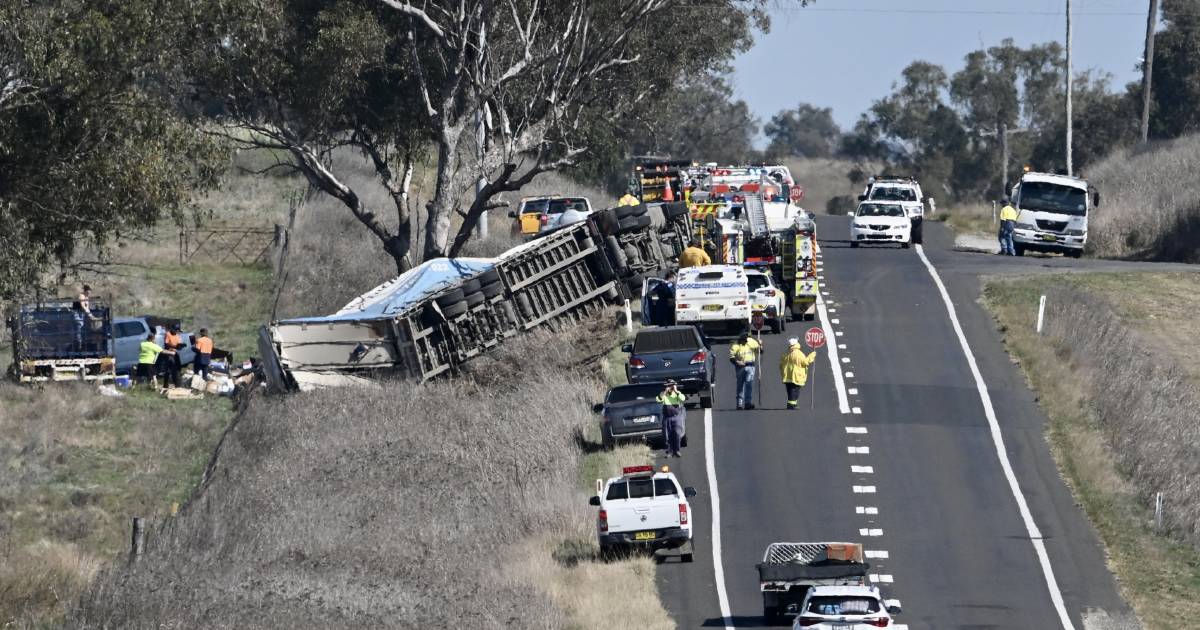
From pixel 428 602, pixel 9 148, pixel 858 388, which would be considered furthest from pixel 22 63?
pixel 858 388

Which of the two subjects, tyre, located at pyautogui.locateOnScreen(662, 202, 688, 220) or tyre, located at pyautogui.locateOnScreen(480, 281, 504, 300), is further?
tyre, located at pyautogui.locateOnScreen(662, 202, 688, 220)

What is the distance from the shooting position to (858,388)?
124ft

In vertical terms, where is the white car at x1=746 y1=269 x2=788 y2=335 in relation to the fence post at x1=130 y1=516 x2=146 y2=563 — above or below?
above

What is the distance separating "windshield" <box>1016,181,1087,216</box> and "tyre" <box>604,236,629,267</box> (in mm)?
22164

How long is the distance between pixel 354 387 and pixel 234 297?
17245 millimetres

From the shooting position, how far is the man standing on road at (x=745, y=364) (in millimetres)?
34375

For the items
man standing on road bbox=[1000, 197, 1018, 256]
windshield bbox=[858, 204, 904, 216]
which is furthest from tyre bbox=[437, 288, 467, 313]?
man standing on road bbox=[1000, 197, 1018, 256]

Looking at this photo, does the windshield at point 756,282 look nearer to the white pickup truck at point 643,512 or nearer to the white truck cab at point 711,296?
the white truck cab at point 711,296

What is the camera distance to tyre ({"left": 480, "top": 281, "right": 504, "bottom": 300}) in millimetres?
38062

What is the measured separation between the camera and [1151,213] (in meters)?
60.2

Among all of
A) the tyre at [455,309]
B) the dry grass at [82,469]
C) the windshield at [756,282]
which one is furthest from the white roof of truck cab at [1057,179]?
the dry grass at [82,469]

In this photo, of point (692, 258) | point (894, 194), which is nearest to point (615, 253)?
point (692, 258)

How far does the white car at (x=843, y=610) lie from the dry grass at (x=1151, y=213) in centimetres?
3861

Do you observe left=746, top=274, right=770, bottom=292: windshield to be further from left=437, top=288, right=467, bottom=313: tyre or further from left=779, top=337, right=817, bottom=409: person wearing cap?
left=437, top=288, right=467, bottom=313: tyre
